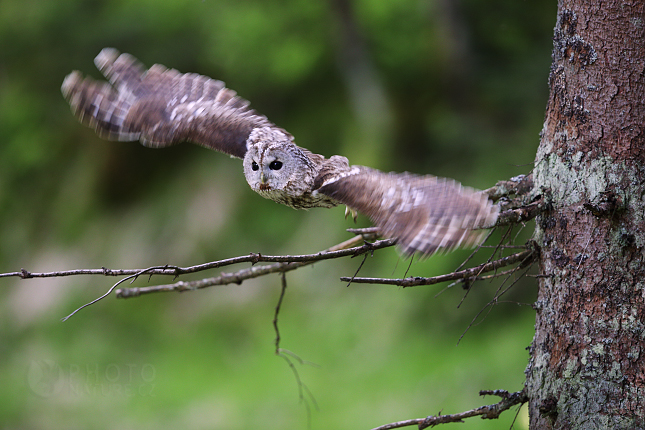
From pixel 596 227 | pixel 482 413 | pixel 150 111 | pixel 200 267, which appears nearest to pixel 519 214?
pixel 596 227

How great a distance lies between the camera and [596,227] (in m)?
2.42

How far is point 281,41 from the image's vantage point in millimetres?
8586

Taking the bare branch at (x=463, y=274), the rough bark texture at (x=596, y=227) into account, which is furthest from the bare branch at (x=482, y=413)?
the bare branch at (x=463, y=274)

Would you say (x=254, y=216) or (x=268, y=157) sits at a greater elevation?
(x=254, y=216)

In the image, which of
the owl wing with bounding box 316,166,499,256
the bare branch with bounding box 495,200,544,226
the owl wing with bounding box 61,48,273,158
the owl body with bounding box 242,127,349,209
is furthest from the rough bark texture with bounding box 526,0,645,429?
the owl wing with bounding box 61,48,273,158

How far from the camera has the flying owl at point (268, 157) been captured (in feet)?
7.64

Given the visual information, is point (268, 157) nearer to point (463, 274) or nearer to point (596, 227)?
point (463, 274)

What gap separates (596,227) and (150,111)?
2708 mm

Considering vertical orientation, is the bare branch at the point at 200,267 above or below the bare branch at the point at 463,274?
above

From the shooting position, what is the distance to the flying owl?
233 cm

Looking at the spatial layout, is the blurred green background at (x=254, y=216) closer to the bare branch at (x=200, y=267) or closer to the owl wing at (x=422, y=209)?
the owl wing at (x=422, y=209)

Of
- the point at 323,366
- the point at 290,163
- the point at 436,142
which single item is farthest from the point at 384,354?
the point at 290,163

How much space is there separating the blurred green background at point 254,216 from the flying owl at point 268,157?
7.67 feet

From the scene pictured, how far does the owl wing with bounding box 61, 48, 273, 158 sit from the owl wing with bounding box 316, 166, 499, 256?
1.23 metres
